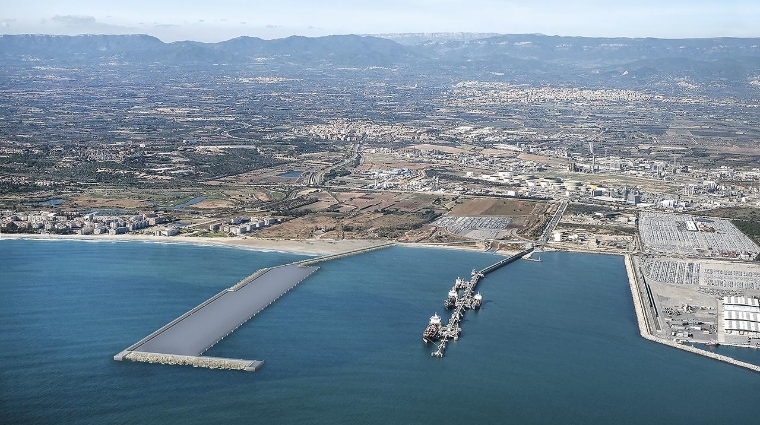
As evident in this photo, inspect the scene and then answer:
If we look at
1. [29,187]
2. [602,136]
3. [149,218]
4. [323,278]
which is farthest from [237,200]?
[602,136]

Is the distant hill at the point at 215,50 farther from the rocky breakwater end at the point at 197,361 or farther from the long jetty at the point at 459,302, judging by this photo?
the rocky breakwater end at the point at 197,361

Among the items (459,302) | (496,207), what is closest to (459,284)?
(459,302)

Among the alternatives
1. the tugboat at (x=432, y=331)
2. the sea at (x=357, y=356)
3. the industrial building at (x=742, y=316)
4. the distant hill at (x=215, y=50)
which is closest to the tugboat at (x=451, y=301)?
the sea at (x=357, y=356)

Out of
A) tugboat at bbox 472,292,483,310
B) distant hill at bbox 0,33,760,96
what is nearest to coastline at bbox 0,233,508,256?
tugboat at bbox 472,292,483,310

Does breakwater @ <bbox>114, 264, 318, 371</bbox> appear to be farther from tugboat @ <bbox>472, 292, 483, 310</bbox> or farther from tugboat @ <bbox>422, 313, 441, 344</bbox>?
tugboat @ <bbox>472, 292, 483, 310</bbox>

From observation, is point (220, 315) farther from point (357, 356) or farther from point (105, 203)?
point (105, 203)

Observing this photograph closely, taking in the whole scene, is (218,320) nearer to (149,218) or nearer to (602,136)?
(149,218)

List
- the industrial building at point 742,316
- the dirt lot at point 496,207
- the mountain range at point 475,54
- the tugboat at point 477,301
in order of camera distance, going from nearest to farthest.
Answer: the industrial building at point 742,316 → the tugboat at point 477,301 → the dirt lot at point 496,207 → the mountain range at point 475,54
